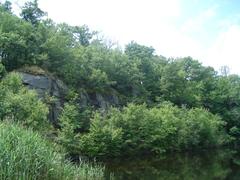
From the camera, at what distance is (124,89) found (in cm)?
5438

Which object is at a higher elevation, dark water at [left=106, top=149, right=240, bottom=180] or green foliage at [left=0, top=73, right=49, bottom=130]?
green foliage at [left=0, top=73, right=49, bottom=130]

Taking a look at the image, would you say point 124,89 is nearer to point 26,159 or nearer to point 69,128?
point 69,128

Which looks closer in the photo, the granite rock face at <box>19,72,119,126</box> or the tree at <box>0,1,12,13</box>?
the granite rock face at <box>19,72,119,126</box>

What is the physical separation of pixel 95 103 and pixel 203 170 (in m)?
19.6

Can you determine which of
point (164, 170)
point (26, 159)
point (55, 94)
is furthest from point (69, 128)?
point (26, 159)

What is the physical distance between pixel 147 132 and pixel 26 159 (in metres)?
26.9

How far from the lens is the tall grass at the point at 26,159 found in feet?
40.5

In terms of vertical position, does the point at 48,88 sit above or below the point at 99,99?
above

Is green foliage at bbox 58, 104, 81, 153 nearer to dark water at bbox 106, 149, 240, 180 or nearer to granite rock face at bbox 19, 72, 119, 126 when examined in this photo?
granite rock face at bbox 19, 72, 119, 126

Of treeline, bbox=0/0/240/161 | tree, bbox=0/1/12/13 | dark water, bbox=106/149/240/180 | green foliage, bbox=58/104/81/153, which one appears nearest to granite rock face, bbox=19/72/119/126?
treeline, bbox=0/0/240/161

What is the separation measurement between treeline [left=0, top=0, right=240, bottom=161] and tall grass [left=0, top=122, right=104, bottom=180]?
41.3 ft

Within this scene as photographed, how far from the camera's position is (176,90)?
59375 mm

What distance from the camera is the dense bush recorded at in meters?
34.4

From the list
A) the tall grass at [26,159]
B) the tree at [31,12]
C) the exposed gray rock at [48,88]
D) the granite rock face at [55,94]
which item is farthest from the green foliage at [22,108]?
the tree at [31,12]
